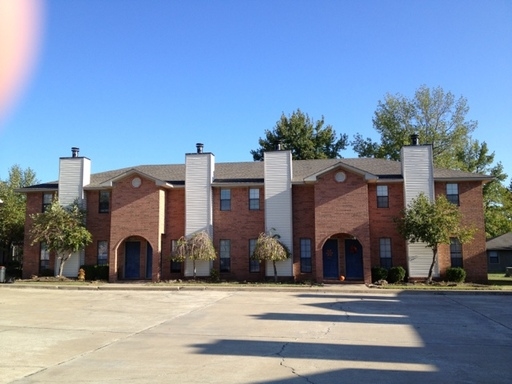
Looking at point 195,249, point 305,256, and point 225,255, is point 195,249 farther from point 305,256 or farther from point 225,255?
point 305,256

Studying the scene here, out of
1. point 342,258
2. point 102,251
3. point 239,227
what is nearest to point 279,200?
point 239,227

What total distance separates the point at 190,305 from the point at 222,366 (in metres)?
9.25

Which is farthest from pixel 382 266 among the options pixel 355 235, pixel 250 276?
pixel 250 276

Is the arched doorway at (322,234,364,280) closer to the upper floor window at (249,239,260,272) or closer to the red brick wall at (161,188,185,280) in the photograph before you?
the upper floor window at (249,239,260,272)

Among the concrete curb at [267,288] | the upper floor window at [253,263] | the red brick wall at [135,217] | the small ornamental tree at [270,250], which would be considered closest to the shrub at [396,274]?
the concrete curb at [267,288]

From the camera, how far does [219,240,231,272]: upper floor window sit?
2898cm

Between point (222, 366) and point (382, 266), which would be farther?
point (382, 266)

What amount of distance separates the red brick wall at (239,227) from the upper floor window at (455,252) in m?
11.2

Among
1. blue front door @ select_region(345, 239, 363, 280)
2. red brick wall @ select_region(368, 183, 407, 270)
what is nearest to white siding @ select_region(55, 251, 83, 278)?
blue front door @ select_region(345, 239, 363, 280)

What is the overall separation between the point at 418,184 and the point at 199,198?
13360 millimetres

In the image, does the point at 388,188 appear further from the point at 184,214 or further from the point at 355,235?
the point at 184,214

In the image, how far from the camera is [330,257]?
2836cm

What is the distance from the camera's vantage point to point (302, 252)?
2833cm

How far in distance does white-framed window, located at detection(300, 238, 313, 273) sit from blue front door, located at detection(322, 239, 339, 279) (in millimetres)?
943
